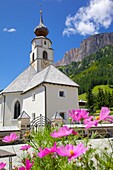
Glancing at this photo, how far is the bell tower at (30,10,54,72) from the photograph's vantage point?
96.9 feet

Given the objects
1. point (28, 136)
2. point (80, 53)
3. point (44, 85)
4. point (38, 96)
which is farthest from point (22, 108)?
point (80, 53)

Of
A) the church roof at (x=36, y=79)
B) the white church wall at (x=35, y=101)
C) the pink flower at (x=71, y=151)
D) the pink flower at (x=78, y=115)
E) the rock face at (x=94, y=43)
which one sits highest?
the rock face at (x=94, y=43)

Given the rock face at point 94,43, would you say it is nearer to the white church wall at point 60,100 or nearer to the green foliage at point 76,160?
the white church wall at point 60,100

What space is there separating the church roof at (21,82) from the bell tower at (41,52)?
1213 millimetres

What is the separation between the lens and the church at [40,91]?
63.2 feet

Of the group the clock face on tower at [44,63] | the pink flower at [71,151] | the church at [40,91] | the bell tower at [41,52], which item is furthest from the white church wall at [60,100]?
the pink flower at [71,151]

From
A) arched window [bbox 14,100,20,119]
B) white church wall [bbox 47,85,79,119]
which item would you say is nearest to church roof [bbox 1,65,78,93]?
white church wall [bbox 47,85,79,119]

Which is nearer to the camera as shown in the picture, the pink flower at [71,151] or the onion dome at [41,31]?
the pink flower at [71,151]

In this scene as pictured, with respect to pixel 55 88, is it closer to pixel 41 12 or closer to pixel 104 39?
pixel 41 12

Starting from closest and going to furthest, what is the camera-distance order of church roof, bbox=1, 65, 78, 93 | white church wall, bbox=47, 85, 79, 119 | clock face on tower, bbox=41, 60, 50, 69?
1. white church wall, bbox=47, 85, 79, 119
2. church roof, bbox=1, 65, 78, 93
3. clock face on tower, bbox=41, 60, 50, 69

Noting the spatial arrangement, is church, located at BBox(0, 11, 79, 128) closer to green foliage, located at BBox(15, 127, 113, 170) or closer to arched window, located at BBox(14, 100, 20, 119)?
arched window, located at BBox(14, 100, 20, 119)

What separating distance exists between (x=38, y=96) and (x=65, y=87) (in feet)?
10.1

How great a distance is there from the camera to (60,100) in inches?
774

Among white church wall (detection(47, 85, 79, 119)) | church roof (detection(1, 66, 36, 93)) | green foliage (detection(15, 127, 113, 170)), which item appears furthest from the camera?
church roof (detection(1, 66, 36, 93))
